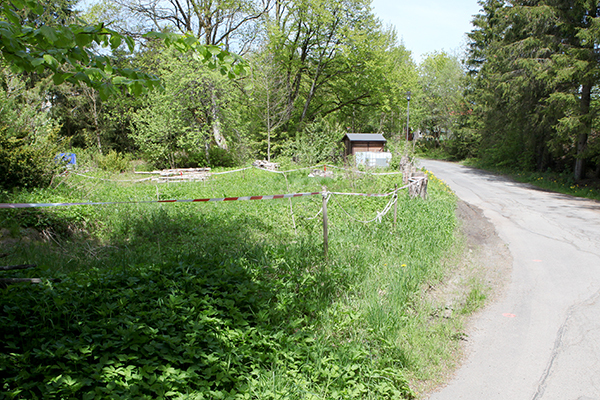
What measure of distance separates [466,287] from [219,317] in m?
4.40

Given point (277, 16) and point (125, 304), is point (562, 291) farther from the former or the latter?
point (277, 16)

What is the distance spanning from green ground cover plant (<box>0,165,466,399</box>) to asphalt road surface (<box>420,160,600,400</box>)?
410 mm

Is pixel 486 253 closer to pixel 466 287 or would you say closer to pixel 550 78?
pixel 466 287

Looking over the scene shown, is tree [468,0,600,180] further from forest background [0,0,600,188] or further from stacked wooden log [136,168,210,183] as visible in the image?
stacked wooden log [136,168,210,183]

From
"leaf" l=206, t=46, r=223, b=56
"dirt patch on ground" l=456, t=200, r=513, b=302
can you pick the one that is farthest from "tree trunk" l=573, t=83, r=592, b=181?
"leaf" l=206, t=46, r=223, b=56

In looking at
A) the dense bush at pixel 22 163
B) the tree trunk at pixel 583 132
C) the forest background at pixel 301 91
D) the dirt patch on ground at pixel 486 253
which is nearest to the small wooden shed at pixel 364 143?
the forest background at pixel 301 91

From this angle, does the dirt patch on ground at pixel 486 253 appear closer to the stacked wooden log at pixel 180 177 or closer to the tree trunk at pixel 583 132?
the tree trunk at pixel 583 132

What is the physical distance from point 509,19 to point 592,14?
4.73 m

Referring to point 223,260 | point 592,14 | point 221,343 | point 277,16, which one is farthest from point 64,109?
point 592,14

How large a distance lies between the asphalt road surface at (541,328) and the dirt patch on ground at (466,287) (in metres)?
0.11

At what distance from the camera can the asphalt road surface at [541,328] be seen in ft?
12.6

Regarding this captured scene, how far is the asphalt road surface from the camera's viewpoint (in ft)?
12.6

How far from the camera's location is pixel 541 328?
16.4 feet

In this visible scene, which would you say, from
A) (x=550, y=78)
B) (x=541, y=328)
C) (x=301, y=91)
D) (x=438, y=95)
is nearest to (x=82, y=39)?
(x=541, y=328)
